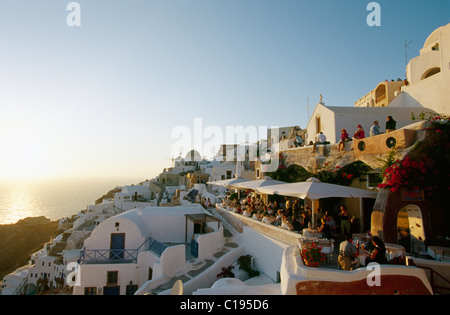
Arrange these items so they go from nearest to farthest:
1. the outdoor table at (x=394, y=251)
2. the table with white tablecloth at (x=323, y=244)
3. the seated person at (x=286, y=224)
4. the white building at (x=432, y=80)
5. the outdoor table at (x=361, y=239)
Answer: the outdoor table at (x=394, y=251), the table with white tablecloth at (x=323, y=244), the outdoor table at (x=361, y=239), the seated person at (x=286, y=224), the white building at (x=432, y=80)

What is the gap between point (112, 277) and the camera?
1492 centimetres

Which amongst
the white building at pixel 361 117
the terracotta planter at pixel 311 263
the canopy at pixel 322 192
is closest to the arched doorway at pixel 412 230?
the canopy at pixel 322 192

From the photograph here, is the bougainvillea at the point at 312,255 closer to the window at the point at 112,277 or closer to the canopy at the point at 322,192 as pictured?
the canopy at the point at 322,192

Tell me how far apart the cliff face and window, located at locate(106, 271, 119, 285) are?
4537 centimetres

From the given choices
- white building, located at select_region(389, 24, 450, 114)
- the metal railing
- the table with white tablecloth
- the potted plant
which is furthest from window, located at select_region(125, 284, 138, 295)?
white building, located at select_region(389, 24, 450, 114)

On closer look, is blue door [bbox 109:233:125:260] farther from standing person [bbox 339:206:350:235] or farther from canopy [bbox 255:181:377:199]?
standing person [bbox 339:206:350:235]

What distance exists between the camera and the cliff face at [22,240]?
157 feet

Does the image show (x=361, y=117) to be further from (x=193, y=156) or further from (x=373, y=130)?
(x=193, y=156)

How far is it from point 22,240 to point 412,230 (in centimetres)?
7254

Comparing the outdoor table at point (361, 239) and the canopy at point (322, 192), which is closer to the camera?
the outdoor table at point (361, 239)

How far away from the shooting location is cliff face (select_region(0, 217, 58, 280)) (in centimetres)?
4797

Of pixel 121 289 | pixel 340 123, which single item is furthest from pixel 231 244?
pixel 340 123

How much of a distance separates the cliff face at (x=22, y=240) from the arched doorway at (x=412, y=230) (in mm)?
59593

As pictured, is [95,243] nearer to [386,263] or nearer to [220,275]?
[220,275]
